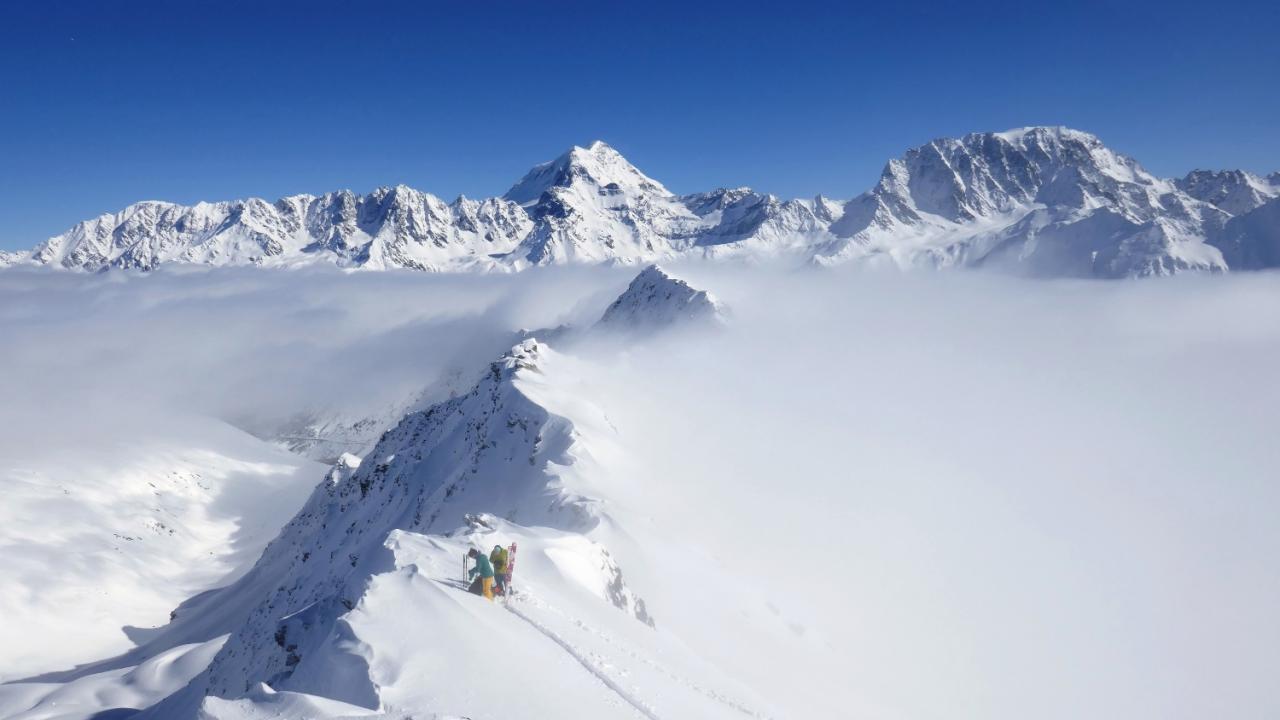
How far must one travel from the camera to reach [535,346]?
3546 inches

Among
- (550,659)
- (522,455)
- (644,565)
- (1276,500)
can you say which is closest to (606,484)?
(522,455)

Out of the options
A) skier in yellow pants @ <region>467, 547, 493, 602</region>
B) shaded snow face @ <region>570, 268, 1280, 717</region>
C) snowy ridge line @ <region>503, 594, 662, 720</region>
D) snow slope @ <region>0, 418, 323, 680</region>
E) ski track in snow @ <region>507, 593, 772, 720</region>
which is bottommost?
snow slope @ <region>0, 418, 323, 680</region>

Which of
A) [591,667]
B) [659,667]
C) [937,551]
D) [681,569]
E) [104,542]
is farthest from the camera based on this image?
[104,542]

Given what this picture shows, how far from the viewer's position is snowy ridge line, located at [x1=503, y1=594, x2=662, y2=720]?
1724 cm

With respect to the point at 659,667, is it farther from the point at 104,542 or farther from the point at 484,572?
the point at 104,542

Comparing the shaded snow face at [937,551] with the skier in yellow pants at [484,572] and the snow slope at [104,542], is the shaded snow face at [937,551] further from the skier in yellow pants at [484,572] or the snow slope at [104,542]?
the snow slope at [104,542]

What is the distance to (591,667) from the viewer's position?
1862cm

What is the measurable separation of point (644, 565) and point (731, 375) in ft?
362

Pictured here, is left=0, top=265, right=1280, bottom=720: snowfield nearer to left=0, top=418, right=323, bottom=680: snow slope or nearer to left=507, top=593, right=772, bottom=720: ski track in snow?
left=507, top=593, right=772, bottom=720: ski track in snow

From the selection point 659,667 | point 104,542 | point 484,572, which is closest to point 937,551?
point 659,667

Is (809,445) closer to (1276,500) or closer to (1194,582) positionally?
(1194,582)

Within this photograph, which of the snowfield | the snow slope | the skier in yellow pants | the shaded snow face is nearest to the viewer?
the snowfield

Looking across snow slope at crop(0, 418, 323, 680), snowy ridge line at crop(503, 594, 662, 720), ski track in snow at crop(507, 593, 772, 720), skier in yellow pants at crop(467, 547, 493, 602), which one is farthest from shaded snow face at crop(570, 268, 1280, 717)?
snow slope at crop(0, 418, 323, 680)

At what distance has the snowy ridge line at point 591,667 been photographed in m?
17.2
